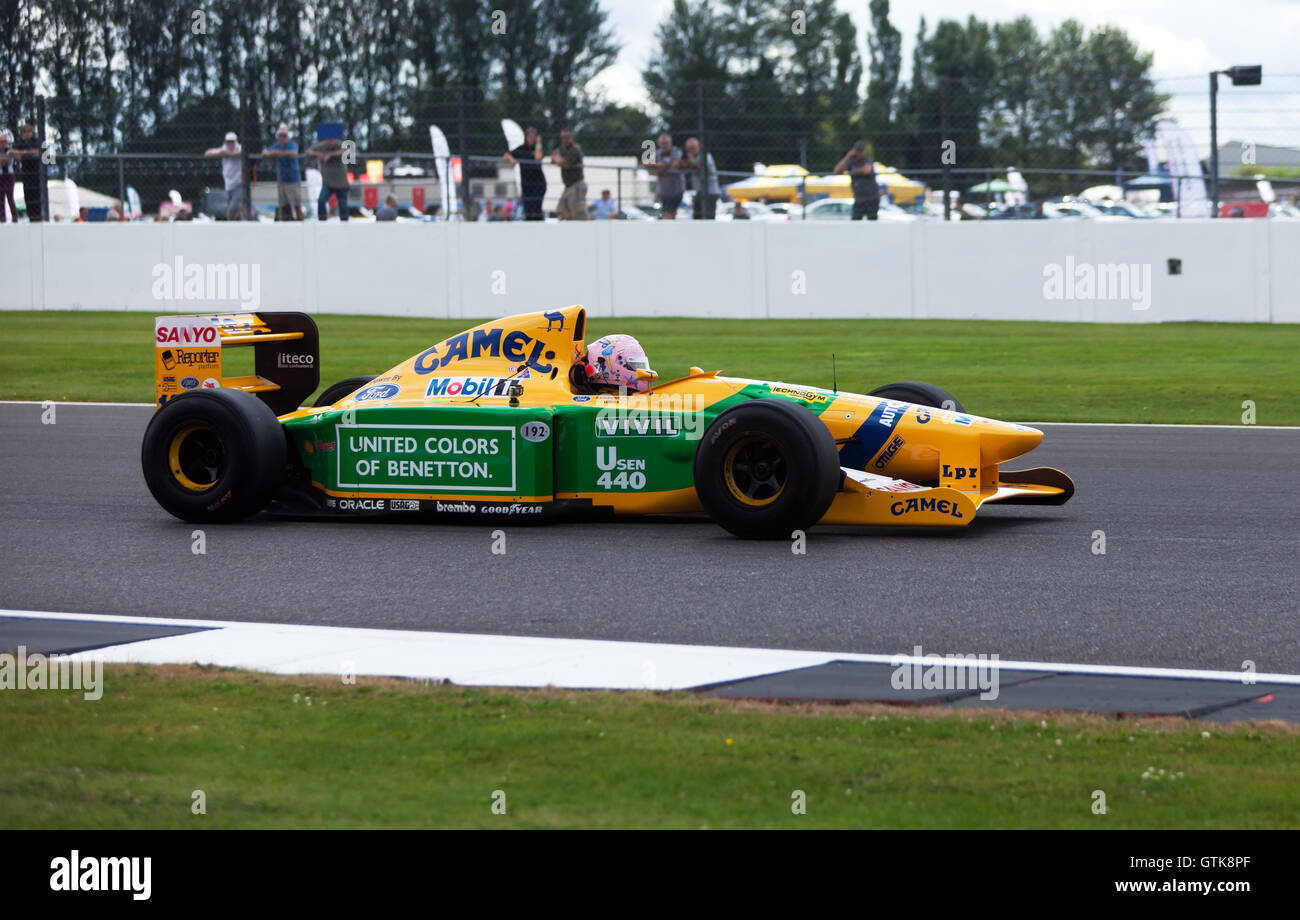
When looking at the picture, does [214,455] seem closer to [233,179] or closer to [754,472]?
[754,472]

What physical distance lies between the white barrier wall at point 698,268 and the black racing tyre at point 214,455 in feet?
38.9

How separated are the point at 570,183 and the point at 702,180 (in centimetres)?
175

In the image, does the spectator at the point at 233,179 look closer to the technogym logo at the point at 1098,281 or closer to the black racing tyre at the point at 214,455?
the technogym logo at the point at 1098,281

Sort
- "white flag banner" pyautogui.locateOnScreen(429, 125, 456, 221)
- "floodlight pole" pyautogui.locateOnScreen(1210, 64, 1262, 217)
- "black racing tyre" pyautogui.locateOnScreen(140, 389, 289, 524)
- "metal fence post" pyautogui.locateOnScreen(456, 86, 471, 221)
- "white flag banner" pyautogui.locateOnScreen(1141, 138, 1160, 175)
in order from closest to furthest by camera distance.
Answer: "black racing tyre" pyautogui.locateOnScreen(140, 389, 289, 524), "floodlight pole" pyautogui.locateOnScreen(1210, 64, 1262, 217), "white flag banner" pyautogui.locateOnScreen(1141, 138, 1160, 175), "metal fence post" pyautogui.locateOnScreen(456, 86, 471, 221), "white flag banner" pyautogui.locateOnScreen(429, 125, 456, 221)

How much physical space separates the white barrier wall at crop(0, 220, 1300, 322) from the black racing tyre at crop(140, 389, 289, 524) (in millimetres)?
11856

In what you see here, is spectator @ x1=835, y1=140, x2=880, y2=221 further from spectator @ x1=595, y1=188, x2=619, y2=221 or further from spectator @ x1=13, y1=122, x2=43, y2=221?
spectator @ x1=13, y1=122, x2=43, y2=221

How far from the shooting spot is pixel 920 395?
929 cm

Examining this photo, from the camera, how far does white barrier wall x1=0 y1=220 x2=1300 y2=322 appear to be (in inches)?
758

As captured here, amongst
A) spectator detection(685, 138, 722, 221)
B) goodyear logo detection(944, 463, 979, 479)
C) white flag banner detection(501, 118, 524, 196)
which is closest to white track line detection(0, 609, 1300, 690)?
goodyear logo detection(944, 463, 979, 479)

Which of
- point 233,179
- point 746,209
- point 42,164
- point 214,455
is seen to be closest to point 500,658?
point 214,455

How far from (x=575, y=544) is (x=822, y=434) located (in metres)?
1.40

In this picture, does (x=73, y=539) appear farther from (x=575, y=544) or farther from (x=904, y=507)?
(x=904, y=507)

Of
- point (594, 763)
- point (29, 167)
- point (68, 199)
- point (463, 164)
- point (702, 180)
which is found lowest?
point (594, 763)

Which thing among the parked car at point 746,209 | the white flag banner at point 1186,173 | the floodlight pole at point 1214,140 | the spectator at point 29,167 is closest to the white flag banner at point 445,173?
the parked car at point 746,209
